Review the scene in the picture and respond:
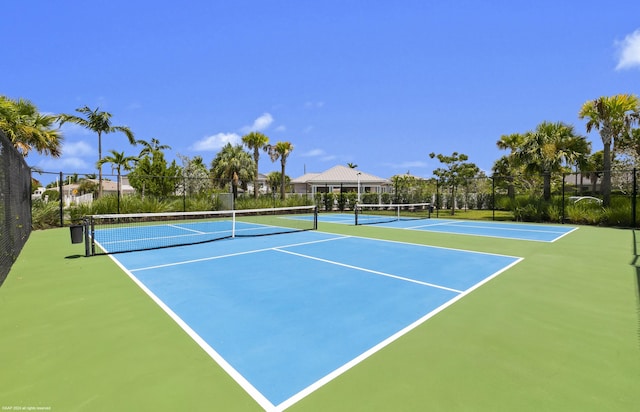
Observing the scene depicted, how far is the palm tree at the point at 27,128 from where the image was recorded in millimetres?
13375

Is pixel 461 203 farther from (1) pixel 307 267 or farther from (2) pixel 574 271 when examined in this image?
(1) pixel 307 267

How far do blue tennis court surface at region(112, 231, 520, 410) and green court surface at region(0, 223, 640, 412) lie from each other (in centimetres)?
21

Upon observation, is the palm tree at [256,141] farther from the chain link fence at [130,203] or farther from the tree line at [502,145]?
the chain link fence at [130,203]

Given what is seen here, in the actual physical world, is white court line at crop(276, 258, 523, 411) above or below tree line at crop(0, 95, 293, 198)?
below

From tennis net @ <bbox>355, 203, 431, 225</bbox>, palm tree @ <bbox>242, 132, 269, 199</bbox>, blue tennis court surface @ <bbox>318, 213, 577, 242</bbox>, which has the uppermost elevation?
palm tree @ <bbox>242, 132, 269, 199</bbox>

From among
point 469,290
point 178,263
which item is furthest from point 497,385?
point 178,263

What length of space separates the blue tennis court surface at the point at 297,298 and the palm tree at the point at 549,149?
1488cm

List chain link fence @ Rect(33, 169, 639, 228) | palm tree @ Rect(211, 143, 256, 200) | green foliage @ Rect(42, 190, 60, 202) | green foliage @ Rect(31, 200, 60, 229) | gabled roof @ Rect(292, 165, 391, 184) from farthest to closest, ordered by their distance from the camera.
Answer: gabled roof @ Rect(292, 165, 391, 184)
palm tree @ Rect(211, 143, 256, 200)
green foliage @ Rect(42, 190, 60, 202)
chain link fence @ Rect(33, 169, 639, 228)
green foliage @ Rect(31, 200, 60, 229)

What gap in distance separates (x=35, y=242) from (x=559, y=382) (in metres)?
15.0

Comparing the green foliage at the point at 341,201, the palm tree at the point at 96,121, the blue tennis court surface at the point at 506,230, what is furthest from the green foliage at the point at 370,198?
the palm tree at the point at 96,121

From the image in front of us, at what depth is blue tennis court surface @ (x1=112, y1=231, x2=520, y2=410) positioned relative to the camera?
10.9ft

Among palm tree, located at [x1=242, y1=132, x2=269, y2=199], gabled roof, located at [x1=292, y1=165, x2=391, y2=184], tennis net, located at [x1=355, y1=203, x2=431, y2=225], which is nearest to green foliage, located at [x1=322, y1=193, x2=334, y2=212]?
tennis net, located at [x1=355, y1=203, x2=431, y2=225]

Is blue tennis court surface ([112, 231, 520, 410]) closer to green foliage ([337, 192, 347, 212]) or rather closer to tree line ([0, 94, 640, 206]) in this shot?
tree line ([0, 94, 640, 206])

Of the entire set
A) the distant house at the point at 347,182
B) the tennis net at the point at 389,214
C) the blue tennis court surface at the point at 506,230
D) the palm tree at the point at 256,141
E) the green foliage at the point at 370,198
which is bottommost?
the blue tennis court surface at the point at 506,230
